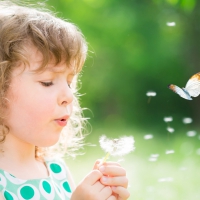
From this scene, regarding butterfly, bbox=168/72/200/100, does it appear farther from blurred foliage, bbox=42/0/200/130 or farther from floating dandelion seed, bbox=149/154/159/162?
blurred foliage, bbox=42/0/200/130

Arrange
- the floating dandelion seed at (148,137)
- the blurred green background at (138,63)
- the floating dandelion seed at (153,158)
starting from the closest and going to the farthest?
the floating dandelion seed at (153,158)
the floating dandelion seed at (148,137)
the blurred green background at (138,63)

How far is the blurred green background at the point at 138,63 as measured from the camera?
4258mm

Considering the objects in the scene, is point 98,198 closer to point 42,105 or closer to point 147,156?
point 42,105

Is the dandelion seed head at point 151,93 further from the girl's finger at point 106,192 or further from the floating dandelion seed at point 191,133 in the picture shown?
the girl's finger at point 106,192

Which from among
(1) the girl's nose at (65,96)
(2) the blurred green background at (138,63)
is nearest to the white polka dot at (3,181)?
(1) the girl's nose at (65,96)

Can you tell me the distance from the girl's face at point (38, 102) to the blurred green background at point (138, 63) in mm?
2179

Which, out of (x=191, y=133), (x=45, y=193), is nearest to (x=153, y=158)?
(x=191, y=133)

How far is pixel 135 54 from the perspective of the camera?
4895 millimetres

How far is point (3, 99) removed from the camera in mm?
1427

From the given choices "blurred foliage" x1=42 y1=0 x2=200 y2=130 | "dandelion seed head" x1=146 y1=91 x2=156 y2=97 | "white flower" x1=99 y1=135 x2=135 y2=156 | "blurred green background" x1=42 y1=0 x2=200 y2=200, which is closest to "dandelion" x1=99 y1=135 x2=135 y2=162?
"white flower" x1=99 y1=135 x2=135 y2=156

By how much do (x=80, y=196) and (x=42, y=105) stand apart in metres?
0.25

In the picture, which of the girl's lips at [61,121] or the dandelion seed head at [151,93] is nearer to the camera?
the girl's lips at [61,121]

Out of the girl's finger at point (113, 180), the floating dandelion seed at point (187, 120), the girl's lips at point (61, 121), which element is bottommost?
the floating dandelion seed at point (187, 120)

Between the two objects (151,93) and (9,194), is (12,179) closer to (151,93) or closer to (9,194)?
(9,194)
